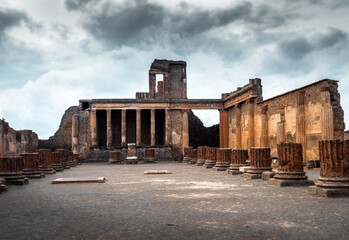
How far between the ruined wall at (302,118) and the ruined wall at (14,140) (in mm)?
15818

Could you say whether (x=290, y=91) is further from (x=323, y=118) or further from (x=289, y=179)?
(x=289, y=179)

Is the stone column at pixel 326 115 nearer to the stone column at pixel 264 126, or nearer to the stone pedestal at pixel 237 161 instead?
the stone pedestal at pixel 237 161

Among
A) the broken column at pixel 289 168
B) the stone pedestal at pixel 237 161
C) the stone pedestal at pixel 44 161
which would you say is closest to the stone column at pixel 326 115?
the stone pedestal at pixel 237 161

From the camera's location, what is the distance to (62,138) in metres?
35.8

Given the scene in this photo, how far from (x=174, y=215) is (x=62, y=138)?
109ft

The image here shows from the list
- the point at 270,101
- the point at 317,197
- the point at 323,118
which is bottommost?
the point at 317,197

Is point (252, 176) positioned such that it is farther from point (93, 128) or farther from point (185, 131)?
point (93, 128)

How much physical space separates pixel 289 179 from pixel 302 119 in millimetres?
7947

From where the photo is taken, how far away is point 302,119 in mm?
15656

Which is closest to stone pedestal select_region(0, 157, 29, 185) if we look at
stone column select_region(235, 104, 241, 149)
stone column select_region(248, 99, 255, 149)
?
stone column select_region(248, 99, 255, 149)

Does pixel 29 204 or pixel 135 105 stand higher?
pixel 135 105

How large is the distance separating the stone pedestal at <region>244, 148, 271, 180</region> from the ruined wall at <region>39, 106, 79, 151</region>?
27622 millimetres

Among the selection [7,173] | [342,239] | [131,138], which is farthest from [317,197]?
[131,138]

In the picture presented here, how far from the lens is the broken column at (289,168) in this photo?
27.6 ft
